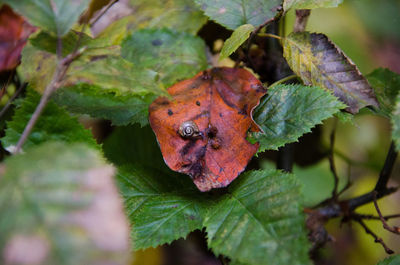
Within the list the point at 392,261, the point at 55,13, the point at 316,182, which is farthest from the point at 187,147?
the point at 316,182

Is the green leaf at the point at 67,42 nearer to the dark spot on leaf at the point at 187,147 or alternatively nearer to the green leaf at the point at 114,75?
the green leaf at the point at 114,75

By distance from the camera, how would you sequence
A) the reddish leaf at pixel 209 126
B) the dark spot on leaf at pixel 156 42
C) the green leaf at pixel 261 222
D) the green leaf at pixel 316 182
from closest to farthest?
the green leaf at pixel 261 222, the reddish leaf at pixel 209 126, the dark spot on leaf at pixel 156 42, the green leaf at pixel 316 182

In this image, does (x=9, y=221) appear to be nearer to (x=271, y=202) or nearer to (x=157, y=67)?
(x=271, y=202)

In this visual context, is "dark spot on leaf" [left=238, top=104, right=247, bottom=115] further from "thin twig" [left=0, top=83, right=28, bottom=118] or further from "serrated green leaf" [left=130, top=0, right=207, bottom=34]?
"thin twig" [left=0, top=83, right=28, bottom=118]

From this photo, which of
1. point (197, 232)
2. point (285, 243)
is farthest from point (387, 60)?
point (285, 243)

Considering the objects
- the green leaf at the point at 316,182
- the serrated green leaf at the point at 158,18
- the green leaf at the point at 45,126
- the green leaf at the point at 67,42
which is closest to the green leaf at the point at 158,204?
the green leaf at the point at 45,126

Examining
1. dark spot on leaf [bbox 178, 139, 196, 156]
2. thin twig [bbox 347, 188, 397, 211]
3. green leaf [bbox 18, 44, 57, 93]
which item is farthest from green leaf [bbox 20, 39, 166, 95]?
thin twig [bbox 347, 188, 397, 211]
